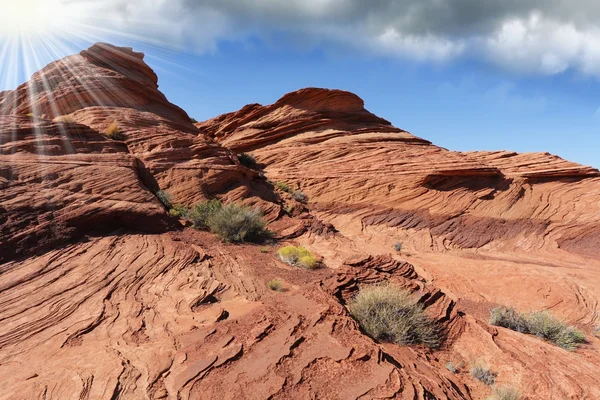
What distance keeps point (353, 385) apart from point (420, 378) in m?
1.14

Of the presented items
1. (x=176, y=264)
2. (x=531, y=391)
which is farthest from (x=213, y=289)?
(x=531, y=391)

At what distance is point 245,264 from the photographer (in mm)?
9836

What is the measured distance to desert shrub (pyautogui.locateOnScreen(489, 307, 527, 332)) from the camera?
27.6 ft

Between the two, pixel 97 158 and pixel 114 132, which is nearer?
pixel 97 158

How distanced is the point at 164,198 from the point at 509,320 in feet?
39.7

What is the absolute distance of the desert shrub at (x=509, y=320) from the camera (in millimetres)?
8402

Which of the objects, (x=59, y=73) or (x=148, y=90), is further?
(x=148, y=90)

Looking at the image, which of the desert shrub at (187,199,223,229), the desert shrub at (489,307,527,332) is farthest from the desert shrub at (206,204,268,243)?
the desert shrub at (489,307,527,332)

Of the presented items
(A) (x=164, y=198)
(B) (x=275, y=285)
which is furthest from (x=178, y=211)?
(B) (x=275, y=285)

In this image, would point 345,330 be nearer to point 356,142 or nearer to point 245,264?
point 245,264

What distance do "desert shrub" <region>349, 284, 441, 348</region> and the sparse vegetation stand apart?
9.76ft

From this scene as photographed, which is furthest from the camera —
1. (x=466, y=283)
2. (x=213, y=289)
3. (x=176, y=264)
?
(x=466, y=283)

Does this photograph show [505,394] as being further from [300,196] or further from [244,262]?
[300,196]

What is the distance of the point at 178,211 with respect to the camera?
13.4 m
